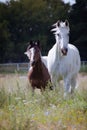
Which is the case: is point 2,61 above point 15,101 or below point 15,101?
below

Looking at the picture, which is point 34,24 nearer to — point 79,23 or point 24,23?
point 24,23

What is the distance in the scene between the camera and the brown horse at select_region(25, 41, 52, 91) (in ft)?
32.0

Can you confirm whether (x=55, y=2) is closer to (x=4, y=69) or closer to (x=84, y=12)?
(x=84, y=12)

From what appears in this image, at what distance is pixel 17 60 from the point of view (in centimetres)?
3666

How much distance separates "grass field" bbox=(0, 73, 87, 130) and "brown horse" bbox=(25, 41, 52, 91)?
7.62 feet

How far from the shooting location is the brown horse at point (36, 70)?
32.0ft

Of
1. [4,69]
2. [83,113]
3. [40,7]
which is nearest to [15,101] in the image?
[83,113]

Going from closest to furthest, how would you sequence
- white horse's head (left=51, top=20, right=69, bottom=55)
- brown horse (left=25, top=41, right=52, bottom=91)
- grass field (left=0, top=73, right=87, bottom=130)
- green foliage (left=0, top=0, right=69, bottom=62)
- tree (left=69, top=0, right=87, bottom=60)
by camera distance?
grass field (left=0, top=73, right=87, bottom=130) < brown horse (left=25, top=41, right=52, bottom=91) < white horse's head (left=51, top=20, right=69, bottom=55) < green foliage (left=0, top=0, right=69, bottom=62) < tree (left=69, top=0, right=87, bottom=60)

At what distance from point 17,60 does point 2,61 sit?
4.19 ft

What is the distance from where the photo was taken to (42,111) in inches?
243

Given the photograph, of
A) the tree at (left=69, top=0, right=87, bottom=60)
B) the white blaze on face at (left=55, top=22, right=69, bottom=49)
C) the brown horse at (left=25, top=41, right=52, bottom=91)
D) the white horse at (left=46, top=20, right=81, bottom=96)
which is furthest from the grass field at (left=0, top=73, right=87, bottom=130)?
the tree at (left=69, top=0, right=87, bottom=60)

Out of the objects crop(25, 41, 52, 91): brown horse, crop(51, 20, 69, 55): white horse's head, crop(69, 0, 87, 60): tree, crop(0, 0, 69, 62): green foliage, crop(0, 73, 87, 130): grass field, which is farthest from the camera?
crop(69, 0, 87, 60): tree

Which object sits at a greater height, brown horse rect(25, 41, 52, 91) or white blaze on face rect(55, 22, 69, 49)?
white blaze on face rect(55, 22, 69, 49)

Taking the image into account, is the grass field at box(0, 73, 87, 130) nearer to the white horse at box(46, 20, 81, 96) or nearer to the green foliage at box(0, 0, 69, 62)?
the white horse at box(46, 20, 81, 96)
